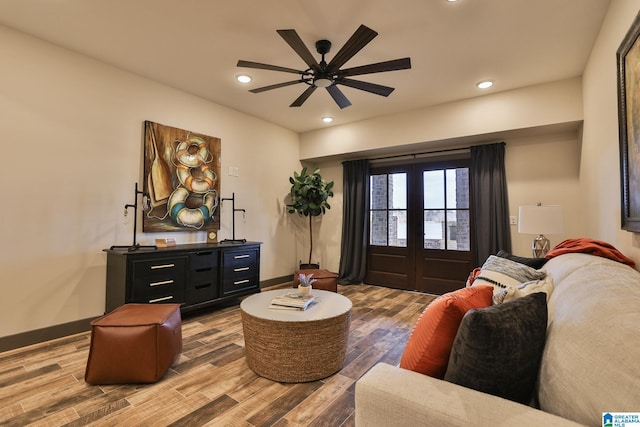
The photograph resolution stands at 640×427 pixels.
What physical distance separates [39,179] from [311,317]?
2.83 metres

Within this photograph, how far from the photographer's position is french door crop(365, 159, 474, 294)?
4.55 meters

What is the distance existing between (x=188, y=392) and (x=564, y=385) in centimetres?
205

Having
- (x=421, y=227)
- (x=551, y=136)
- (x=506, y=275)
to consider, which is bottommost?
(x=506, y=275)

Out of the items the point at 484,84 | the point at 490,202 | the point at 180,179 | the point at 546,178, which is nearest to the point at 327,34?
the point at 484,84

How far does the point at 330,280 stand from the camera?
378 centimetres

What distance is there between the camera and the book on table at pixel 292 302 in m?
2.34

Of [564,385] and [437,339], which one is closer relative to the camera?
[564,385]

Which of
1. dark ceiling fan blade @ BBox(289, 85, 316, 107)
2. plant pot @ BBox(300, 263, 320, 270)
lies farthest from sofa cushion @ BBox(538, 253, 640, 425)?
plant pot @ BBox(300, 263, 320, 270)

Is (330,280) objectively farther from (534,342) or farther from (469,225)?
(534,342)

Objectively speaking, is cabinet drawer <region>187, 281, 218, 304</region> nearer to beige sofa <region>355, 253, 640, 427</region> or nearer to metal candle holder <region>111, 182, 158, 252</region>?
metal candle holder <region>111, 182, 158, 252</region>

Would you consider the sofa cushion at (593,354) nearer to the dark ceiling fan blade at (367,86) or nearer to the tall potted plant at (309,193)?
the dark ceiling fan blade at (367,86)

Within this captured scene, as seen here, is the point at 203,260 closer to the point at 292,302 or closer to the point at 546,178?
the point at 292,302

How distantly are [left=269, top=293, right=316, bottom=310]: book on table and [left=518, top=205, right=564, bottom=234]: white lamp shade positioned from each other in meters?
2.31

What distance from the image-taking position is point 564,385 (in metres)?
0.85
